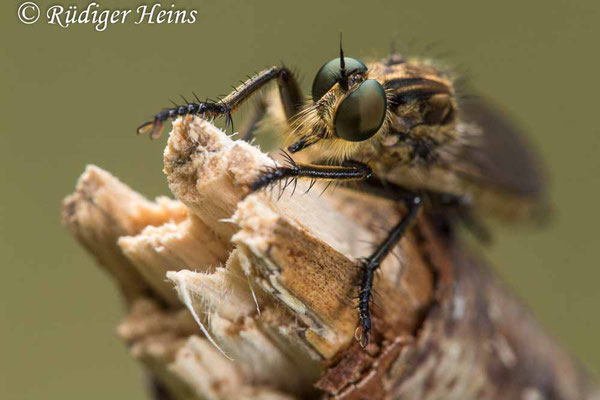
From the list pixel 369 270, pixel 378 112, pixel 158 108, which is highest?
pixel 158 108

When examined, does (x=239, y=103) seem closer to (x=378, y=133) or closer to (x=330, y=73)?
(x=330, y=73)

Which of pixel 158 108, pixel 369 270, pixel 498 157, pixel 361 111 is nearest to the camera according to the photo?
pixel 369 270

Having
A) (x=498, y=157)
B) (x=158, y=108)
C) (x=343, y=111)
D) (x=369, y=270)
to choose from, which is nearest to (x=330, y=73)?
(x=343, y=111)

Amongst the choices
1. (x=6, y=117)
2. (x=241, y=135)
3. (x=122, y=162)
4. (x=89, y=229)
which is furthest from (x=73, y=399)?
(x=89, y=229)

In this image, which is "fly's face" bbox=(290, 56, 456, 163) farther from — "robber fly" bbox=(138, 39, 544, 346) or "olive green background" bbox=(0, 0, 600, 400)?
"olive green background" bbox=(0, 0, 600, 400)

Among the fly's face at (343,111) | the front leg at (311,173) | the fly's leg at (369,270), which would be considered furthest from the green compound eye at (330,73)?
the fly's leg at (369,270)

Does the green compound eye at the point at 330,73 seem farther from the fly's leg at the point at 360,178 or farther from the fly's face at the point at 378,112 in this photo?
the fly's leg at the point at 360,178
